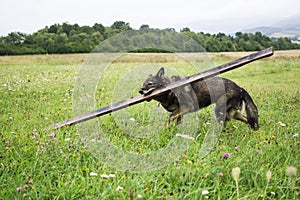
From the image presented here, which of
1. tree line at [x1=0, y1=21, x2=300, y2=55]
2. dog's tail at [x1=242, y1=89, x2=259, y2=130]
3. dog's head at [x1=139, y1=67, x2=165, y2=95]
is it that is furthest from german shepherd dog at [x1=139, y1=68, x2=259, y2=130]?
tree line at [x1=0, y1=21, x2=300, y2=55]

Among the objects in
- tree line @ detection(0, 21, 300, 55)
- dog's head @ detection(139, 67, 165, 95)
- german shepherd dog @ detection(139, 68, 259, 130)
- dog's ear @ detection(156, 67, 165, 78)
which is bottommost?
german shepherd dog @ detection(139, 68, 259, 130)

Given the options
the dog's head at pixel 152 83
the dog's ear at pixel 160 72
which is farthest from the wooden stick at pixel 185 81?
the dog's ear at pixel 160 72

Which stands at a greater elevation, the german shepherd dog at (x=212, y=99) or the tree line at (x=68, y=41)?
the tree line at (x=68, y=41)

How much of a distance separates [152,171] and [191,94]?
1.94m

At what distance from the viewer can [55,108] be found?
716 centimetres

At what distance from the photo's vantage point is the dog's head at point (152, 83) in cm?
487

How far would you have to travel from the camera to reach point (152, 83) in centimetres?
493

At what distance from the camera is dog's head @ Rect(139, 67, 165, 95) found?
4.87 meters

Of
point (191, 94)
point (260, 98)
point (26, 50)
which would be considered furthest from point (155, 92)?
point (26, 50)

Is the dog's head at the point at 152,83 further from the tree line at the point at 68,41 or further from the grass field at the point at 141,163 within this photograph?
the tree line at the point at 68,41

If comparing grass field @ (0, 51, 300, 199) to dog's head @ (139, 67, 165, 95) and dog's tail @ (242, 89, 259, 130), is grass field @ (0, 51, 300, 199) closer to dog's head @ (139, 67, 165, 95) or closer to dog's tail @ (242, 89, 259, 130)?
dog's tail @ (242, 89, 259, 130)

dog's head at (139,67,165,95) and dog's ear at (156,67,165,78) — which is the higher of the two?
dog's ear at (156,67,165,78)

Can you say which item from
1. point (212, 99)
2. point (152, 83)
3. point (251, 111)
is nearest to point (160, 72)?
point (152, 83)

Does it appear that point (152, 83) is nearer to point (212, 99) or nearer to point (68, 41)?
point (212, 99)
